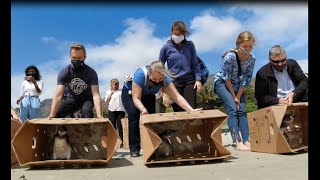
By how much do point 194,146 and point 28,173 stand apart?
72.9 inches

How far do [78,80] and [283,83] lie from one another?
253 cm

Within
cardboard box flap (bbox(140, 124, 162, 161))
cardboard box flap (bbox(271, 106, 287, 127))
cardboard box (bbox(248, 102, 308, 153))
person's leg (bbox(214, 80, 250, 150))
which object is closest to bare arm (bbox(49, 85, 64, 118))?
cardboard box flap (bbox(140, 124, 162, 161))

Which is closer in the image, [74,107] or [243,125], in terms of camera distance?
[74,107]

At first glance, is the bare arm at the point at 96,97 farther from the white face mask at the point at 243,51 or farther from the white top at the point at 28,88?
the white top at the point at 28,88

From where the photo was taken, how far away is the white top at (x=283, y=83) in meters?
4.89

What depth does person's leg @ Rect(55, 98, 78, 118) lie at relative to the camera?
472cm

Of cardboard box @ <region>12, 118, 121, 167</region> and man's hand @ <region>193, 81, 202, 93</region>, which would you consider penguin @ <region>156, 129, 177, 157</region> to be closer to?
cardboard box @ <region>12, 118, 121, 167</region>

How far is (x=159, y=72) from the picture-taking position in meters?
4.32

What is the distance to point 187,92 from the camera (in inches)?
193

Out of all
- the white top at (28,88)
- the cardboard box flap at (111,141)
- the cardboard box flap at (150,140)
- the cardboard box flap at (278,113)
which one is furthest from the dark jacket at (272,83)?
the white top at (28,88)

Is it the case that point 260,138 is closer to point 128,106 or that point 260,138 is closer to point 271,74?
point 271,74

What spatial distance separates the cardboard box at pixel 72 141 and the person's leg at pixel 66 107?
0.27 metres

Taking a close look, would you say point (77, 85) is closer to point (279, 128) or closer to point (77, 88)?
point (77, 88)

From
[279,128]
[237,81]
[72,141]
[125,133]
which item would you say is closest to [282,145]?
[279,128]
